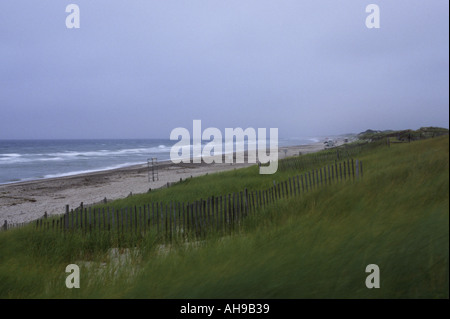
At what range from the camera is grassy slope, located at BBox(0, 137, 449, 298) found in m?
2.94

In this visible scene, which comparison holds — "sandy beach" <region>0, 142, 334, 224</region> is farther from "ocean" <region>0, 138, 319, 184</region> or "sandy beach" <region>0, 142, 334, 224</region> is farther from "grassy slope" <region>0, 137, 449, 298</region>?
"grassy slope" <region>0, 137, 449, 298</region>

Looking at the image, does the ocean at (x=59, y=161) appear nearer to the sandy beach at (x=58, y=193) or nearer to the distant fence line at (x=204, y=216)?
the sandy beach at (x=58, y=193)

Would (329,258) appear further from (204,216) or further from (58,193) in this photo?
(58,193)

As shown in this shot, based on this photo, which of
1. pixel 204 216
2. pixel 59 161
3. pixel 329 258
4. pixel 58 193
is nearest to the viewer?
pixel 329 258

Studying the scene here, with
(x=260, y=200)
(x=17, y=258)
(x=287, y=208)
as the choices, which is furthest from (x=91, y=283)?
(x=260, y=200)

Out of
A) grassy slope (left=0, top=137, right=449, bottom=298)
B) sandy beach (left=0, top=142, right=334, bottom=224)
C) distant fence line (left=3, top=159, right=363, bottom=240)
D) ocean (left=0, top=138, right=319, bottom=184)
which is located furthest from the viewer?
ocean (left=0, top=138, right=319, bottom=184)

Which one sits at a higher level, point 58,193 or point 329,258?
point 329,258

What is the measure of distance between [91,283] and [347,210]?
3948 mm

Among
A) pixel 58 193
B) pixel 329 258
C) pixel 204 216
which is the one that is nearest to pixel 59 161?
pixel 58 193

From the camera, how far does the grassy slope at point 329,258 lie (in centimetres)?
294

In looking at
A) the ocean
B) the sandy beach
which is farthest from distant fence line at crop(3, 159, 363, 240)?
the ocean

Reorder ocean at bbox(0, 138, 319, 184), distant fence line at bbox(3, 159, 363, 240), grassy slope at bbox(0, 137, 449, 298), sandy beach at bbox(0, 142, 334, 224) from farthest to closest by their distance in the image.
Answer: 1. ocean at bbox(0, 138, 319, 184)
2. sandy beach at bbox(0, 142, 334, 224)
3. distant fence line at bbox(3, 159, 363, 240)
4. grassy slope at bbox(0, 137, 449, 298)

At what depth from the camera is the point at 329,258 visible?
3.38m

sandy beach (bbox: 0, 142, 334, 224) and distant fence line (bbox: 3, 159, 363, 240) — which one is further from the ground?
distant fence line (bbox: 3, 159, 363, 240)
